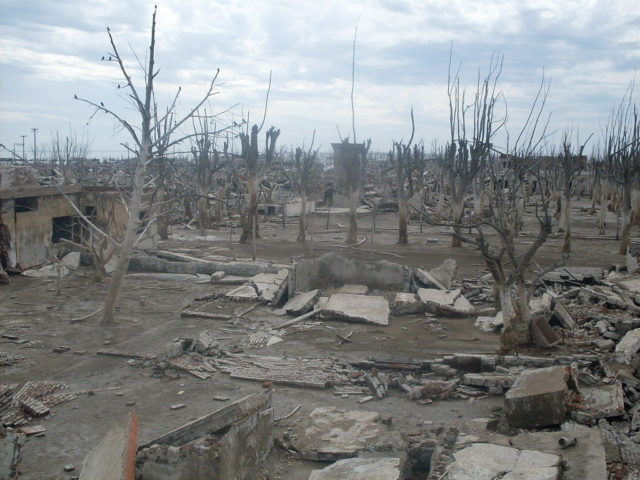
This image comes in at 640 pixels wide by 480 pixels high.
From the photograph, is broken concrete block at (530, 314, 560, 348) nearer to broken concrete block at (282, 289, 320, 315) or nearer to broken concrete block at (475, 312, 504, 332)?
broken concrete block at (475, 312, 504, 332)

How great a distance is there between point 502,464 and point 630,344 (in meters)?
4.53

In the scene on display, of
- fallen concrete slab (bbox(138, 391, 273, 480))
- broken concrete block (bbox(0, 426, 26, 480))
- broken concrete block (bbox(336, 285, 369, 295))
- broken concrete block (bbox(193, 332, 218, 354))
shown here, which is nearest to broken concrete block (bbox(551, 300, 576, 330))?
broken concrete block (bbox(336, 285, 369, 295))

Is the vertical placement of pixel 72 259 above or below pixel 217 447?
above

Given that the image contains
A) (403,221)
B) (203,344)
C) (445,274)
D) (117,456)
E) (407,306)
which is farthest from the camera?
(403,221)

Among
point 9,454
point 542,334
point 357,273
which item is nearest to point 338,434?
point 9,454

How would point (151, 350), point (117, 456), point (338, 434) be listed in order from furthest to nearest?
point (151, 350) → point (338, 434) → point (117, 456)

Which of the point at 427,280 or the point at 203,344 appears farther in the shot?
the point at 427,280

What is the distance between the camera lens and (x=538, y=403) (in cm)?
631

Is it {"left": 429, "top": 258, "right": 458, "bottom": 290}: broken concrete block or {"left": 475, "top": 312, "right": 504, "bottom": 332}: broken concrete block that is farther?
{"left": 429, "top": 258, "right": 458, "bottom": 290}: broken concrete block

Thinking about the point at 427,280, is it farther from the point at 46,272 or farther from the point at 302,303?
the point at 46,272

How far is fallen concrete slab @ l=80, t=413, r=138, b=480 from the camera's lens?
446cm

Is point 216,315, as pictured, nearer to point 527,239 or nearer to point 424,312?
point 424,312

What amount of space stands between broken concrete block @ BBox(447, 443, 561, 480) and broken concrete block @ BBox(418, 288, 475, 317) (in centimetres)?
664

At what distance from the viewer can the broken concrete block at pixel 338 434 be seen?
6.12m
